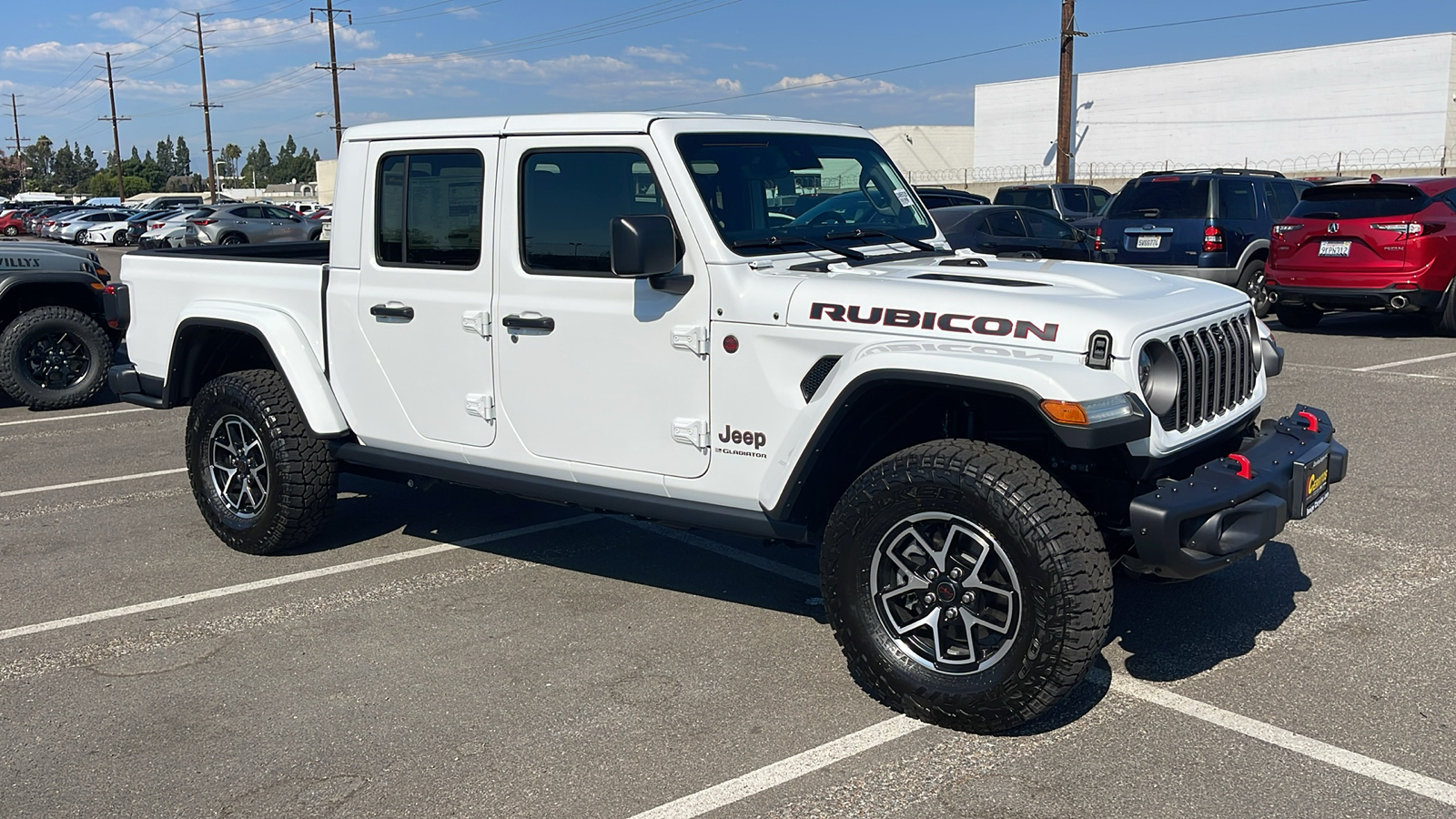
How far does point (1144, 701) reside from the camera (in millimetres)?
4156

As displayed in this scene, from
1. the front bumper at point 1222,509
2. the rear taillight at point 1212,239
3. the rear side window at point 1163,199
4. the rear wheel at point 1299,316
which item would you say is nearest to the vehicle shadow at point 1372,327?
the rear wheel at point 1299,316

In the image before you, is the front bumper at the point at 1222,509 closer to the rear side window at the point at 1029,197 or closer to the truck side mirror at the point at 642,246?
the truck side mirror at the point at 642,246

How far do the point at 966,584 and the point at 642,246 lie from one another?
1561 millimetres

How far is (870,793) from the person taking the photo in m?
3.54

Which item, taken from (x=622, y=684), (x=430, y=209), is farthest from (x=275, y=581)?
(x=622, y=684)

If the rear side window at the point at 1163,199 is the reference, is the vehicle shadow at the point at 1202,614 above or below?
below

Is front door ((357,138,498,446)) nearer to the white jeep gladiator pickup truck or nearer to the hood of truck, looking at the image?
the white jeep gladiator pickup truck

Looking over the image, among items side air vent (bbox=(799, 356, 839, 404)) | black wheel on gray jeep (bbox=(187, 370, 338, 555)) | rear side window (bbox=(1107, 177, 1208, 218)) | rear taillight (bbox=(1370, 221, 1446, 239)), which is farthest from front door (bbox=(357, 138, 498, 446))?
rear side window (bbox=(1107, 177, 1208, 218))

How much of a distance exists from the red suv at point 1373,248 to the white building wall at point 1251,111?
129 ft

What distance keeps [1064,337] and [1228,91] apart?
5629 centimetres

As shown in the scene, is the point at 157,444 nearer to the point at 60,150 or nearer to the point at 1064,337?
the point at 1064,337

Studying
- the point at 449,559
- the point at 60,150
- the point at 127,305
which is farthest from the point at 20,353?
the point at 60,150

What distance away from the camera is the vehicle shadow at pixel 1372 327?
13141mm

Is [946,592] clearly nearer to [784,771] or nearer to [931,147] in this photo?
[784,771]
